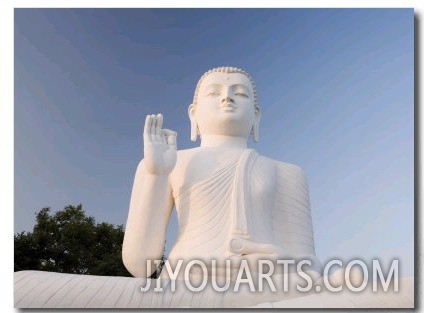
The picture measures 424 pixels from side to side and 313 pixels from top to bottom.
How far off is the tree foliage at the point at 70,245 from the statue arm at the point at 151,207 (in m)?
7.03

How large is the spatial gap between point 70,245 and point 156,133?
780 centimetres

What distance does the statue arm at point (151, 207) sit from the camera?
5.55m

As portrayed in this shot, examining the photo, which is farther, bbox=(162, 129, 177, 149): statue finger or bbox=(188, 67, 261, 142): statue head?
bbox=(188, 67, 261, 142): statue head

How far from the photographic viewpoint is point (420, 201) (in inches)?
235

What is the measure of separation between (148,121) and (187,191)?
690mm

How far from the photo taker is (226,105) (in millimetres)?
6176

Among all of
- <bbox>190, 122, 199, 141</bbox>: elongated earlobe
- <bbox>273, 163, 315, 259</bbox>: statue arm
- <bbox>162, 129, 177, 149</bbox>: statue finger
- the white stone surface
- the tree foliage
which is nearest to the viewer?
the white stone surface

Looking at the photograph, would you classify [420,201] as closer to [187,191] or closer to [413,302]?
[413,302]

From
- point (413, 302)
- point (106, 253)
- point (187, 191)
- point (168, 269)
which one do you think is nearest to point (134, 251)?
point (168, 269)

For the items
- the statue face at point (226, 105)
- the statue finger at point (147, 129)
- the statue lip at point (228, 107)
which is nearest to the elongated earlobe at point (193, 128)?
the statue face at point (226, 105)

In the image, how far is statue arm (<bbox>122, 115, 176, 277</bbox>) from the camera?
219 inches

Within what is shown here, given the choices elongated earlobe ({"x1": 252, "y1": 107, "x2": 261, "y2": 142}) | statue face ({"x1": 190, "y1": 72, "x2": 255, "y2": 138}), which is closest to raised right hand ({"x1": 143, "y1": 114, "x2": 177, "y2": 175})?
statue face ({"x1": 190, "y1": 72, "x2": 255, "y2": 138})

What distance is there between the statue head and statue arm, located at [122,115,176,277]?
2.26 ft

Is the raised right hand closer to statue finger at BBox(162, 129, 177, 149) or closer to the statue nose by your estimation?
statue finger at BBox(162, 129, 177, 149)
